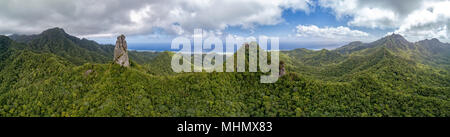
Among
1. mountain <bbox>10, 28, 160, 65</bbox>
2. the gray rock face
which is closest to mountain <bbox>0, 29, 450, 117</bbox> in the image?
the gray rock face

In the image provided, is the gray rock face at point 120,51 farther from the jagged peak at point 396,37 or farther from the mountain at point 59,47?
the jagged peak at point 396,37

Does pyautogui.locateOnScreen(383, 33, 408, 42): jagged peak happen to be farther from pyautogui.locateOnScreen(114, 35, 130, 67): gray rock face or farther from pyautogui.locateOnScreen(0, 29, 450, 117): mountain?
pyautogui.locateOnScreen(114, 35, 130, 67): gray rock face

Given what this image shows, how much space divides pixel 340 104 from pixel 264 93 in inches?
595

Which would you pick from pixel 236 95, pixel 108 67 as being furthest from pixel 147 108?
pixel 236 95

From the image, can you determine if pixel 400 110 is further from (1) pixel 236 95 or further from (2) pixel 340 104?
(1) pixel 236 95

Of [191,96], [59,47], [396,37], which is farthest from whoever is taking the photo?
[396,37]

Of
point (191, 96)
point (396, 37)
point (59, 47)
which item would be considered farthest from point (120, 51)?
point (396, 37)

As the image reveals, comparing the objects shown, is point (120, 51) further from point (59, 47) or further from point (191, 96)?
point (59, 47)

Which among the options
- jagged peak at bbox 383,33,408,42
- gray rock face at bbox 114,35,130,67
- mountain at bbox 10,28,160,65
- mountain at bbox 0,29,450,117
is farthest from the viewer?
jagged peak at bbox 383,33,408,42

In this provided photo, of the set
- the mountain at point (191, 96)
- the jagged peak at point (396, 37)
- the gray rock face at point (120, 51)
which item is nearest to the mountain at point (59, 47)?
the mountain at point (191, 96)
